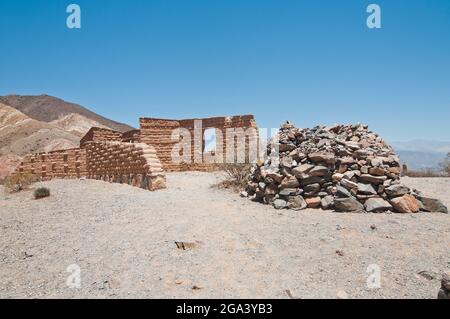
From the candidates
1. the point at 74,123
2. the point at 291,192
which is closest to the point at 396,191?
the point at 291,192

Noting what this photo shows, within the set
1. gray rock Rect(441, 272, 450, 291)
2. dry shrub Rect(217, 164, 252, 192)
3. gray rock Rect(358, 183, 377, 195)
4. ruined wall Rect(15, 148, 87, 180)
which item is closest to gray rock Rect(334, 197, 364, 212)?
gray rock Rect(358, 183, 377, 195)

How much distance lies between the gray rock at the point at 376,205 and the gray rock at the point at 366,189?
6.5 inches

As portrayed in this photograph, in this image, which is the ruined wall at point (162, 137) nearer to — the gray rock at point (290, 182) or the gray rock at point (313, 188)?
the gray rock at point (290, 182)

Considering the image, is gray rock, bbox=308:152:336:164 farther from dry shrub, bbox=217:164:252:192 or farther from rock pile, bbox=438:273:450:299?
rock pile, bbox=438:273:450:299

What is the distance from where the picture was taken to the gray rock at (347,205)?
623 cm

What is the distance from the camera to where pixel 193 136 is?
657 inches

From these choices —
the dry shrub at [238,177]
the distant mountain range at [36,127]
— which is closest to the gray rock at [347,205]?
the dry shrub at [238,177]

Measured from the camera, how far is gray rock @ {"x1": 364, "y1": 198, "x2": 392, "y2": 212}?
613 centimetres

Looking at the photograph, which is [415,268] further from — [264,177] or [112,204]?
[112,204]

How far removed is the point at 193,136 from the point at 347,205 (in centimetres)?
1135

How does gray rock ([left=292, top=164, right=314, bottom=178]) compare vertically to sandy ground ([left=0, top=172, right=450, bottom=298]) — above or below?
above

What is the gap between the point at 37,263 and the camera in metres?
4.13

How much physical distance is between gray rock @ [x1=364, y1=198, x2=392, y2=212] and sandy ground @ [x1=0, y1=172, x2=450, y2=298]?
11.8 inches

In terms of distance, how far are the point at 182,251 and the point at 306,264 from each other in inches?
61.7
